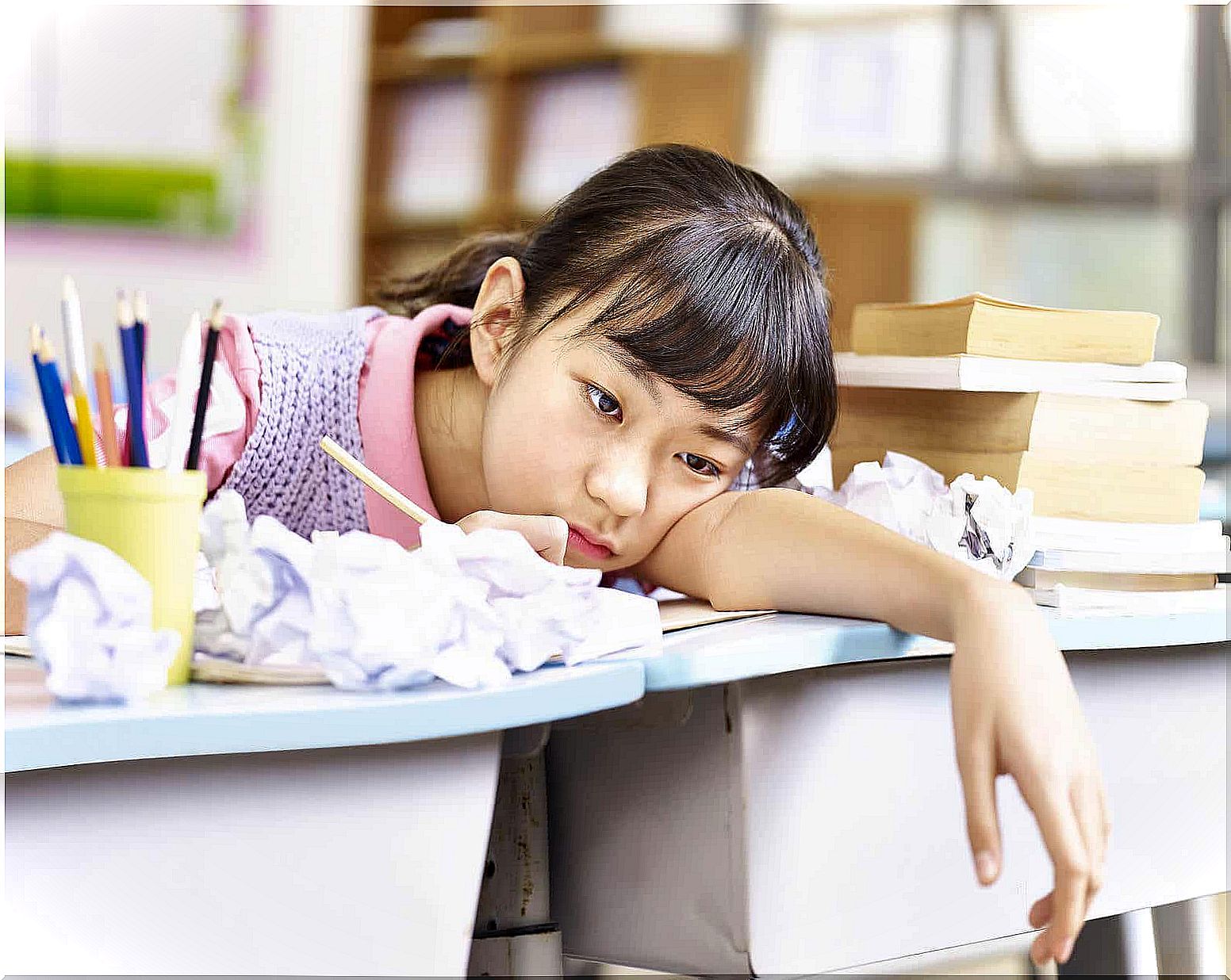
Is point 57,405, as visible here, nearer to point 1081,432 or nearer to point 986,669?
point 986,669

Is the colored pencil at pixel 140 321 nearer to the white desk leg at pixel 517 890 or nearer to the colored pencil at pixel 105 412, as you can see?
the colored pencil at pixel 105 412

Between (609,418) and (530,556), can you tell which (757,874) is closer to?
(530,556)

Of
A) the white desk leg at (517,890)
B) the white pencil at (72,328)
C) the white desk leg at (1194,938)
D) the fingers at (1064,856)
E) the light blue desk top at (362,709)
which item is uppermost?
the white pencil at (72,328)

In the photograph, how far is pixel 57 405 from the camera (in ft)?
1.72

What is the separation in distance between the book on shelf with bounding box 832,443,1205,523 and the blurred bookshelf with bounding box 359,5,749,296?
2.70 metres

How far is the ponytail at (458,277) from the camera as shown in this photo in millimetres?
1186

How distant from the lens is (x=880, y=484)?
2.78ft

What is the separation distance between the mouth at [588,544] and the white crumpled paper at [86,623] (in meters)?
0.44

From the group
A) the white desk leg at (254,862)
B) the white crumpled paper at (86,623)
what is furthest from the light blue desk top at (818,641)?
the white crumpled paper at (86,623)

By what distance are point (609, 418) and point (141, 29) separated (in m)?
3.45

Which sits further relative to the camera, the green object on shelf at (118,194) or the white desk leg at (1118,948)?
the green object on shelf at (118,194)

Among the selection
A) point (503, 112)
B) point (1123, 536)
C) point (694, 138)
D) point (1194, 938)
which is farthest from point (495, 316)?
point (503, 112)

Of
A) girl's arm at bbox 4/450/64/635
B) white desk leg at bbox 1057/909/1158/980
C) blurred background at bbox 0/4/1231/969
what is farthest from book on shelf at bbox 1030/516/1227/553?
blurred background at bbox 0/4/1231/969

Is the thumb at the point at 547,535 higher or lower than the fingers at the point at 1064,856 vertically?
higher
